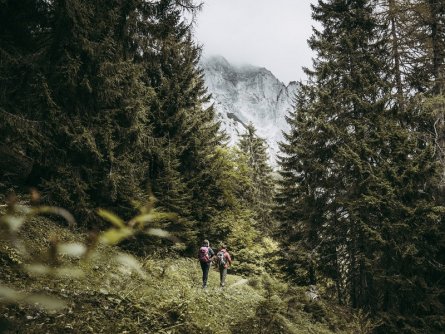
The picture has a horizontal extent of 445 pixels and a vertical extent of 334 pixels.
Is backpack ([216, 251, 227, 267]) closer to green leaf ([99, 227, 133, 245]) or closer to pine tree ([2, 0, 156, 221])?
pine tree ([2, 0, 156, 221])

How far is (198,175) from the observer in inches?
717

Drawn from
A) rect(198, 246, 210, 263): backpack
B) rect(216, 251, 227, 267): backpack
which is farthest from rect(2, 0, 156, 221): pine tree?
rect(216, 251, 227, 267): backpack

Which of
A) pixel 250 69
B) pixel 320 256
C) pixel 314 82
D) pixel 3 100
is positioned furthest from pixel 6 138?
pixel 250 69

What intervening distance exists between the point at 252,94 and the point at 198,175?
163 m

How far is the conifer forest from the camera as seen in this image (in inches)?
315

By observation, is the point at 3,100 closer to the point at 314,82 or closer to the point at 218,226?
the point at 218,226

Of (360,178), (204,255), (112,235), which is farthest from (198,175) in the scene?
(112,235)

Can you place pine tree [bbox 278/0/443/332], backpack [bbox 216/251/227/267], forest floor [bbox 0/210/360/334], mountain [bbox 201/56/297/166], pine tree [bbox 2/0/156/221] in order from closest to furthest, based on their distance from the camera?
forest floor [bbox 0/210/360/334], pine tree [bbox 2/0/156/221], pine tree [bbox 278/0/443/332], backpack [bbox 216/251/227/267], mountain [bbox 201/56/297/166]

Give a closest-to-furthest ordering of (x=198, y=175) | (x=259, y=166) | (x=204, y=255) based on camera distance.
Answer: (x=204, y=255), (x=198, y=175), (x=259, y=166)

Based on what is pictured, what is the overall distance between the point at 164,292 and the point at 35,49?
7433 mm

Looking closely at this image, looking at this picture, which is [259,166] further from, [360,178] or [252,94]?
[252,94]

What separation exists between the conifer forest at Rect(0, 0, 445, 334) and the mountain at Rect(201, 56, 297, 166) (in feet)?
455

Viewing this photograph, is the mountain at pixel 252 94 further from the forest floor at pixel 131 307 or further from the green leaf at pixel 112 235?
the green leaf at pixel 112 235

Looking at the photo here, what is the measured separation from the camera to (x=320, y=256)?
55.5ft
